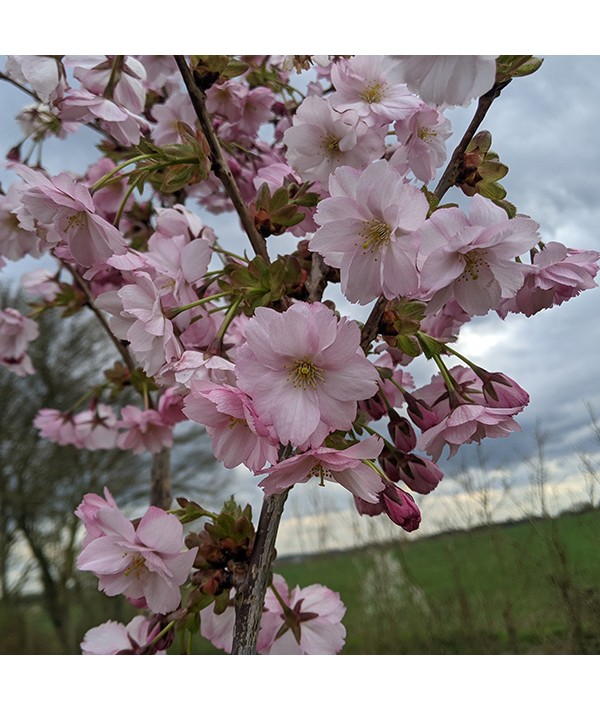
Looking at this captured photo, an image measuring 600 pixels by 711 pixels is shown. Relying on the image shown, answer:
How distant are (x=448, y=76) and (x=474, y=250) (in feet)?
0.35

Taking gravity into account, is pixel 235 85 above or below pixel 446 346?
above

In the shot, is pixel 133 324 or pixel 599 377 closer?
pixel 133 324

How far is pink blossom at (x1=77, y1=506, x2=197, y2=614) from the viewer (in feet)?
1.86

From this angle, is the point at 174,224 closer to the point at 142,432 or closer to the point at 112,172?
the point at 112,172

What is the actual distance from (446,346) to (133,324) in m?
0.25

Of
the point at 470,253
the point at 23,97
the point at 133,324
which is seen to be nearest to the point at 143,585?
the point at 133,324

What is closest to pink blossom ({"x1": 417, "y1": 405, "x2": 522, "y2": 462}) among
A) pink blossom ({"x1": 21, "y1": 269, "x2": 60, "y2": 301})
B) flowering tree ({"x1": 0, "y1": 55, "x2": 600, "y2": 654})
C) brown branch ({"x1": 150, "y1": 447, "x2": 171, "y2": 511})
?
flowering tree ({"x1": 0, "y1": 55, "x2": 600, "y2": 654})

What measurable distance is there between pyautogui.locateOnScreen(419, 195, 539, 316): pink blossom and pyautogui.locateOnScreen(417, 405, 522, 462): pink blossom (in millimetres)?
94

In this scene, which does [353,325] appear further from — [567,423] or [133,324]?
[567,423]

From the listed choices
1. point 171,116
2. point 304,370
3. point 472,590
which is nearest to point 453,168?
point 304,370

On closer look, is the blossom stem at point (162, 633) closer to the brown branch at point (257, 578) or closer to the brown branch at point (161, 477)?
the brown branch at point (257, 578)
